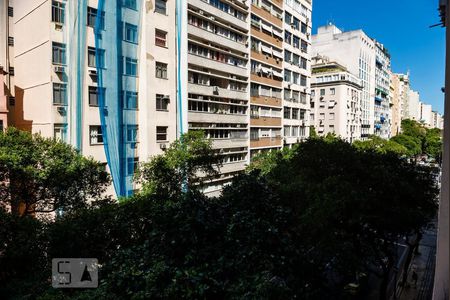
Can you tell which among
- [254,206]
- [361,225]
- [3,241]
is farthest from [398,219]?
[3,241]

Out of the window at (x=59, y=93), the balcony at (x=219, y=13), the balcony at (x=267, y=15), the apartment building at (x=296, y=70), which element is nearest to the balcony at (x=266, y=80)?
the apartment building at (x=296, y=70)

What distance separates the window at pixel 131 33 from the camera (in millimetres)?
21094

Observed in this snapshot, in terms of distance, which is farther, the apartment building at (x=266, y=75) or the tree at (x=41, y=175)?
the apartment building at (x=266, y=75)

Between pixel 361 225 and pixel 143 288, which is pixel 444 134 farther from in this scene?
pixel 361 225

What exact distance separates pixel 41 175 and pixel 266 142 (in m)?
25.4

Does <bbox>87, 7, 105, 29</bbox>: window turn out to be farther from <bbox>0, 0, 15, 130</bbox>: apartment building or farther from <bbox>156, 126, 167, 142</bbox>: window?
<bbox>156, 126, 167, 142</bbox>: window

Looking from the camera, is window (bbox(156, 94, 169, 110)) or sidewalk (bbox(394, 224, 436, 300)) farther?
window (bbox(156, 94, 169, 110))

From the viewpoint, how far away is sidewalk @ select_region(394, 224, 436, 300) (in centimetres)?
1720

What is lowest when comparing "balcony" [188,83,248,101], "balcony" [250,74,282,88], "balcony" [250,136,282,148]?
"balcony" [250,136,282,148]

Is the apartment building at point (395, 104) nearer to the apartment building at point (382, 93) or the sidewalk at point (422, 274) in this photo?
the apartment building at point (382, 93)

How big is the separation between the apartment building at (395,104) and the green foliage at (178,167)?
81.1 meters

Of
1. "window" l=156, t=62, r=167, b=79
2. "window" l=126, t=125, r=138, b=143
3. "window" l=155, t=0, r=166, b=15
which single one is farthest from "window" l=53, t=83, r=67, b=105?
"window" l=155, t=0, r=166, b=15

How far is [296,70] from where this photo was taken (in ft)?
134

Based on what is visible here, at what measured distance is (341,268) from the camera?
9492 millimetres
